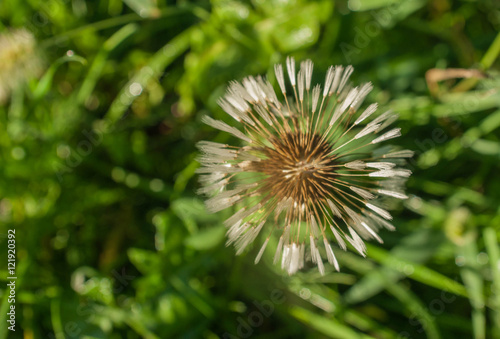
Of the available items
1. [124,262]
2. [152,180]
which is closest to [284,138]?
[152,180]

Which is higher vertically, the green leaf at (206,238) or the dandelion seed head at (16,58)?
the dandelion seed head at (16,58)

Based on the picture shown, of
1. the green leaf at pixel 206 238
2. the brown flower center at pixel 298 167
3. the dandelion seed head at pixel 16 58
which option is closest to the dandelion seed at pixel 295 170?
the brown flower center at pixel 298 167

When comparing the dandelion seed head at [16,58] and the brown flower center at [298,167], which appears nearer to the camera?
the brown flower center at [298,167]

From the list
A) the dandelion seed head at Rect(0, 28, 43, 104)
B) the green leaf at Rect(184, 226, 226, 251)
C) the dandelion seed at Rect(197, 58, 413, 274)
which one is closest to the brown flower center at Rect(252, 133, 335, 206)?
the dandelion seed at Rect(197, 58, 413, 274)

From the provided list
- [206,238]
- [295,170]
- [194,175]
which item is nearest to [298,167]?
[295,170]

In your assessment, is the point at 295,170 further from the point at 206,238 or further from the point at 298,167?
the point at 206,238

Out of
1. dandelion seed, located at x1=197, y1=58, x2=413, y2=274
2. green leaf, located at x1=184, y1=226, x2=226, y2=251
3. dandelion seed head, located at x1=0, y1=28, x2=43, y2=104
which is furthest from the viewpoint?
dandelion seed head, located at x1=0, y1=28, x2=43, y2=104

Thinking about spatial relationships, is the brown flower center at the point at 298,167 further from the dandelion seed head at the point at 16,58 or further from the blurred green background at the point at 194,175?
the dandelion seed head at the point at 16,58

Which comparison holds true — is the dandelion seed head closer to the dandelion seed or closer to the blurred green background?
the blurred green background

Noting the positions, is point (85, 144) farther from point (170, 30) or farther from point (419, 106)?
point (419, 106)
